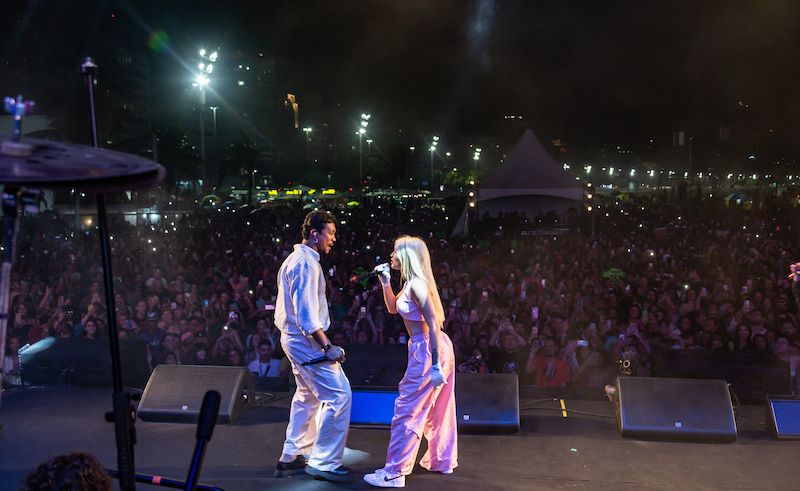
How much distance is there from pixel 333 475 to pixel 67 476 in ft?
8.01

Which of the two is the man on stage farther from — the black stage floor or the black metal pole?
the black metal pole

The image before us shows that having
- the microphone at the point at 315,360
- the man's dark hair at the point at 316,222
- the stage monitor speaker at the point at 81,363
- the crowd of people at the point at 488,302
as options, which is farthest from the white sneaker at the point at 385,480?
the stage monitor speaker at the point at 81,363

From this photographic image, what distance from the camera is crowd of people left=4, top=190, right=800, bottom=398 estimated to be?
6.23m

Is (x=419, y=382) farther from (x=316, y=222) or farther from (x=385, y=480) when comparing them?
(x=316, y=222)

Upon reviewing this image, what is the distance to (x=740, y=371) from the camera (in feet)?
16.6

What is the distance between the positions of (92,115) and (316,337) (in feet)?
7.05

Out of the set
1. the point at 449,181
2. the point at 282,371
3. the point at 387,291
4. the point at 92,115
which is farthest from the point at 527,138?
the point at 449,181

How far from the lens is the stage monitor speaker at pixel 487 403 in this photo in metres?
4.46

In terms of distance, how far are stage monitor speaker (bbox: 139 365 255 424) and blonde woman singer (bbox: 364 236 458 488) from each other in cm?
174

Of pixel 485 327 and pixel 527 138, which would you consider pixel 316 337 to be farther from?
pixel 527 138

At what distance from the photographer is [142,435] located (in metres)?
4.50

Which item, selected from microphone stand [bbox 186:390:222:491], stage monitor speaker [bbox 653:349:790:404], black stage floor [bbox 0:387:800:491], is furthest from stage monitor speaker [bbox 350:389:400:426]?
microphone stand [bbox 186:390:222:491]

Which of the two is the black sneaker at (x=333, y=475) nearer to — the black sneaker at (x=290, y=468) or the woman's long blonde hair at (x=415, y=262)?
the black sneaker at (x=290, y=468)

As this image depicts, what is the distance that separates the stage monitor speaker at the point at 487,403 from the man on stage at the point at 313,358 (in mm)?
1215
